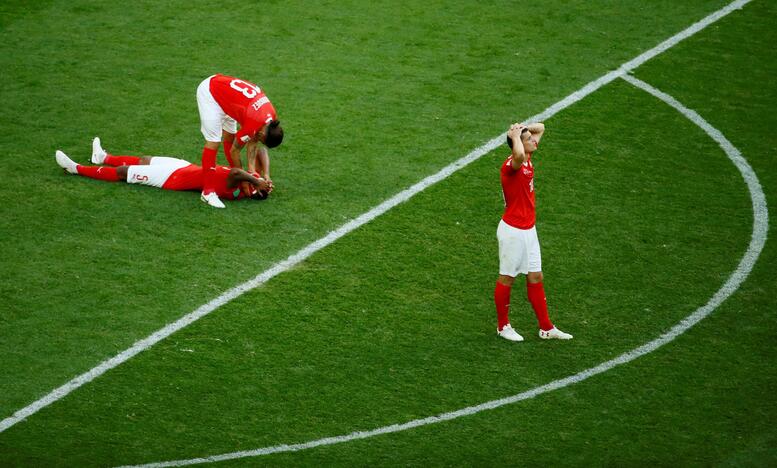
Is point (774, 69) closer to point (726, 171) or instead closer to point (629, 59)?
point (629, 59)

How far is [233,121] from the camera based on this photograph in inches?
472

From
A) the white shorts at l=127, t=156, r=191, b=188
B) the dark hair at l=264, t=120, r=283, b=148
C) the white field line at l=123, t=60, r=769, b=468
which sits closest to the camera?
the white field line at l=123, t=60, r=769, b=468

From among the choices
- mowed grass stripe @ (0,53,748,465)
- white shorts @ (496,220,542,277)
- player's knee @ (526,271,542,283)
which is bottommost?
mowed grass stripe @ (0,53,748,465)

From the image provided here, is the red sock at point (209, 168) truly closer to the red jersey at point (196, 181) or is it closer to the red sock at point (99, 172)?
the red jersey at point (196, 181)

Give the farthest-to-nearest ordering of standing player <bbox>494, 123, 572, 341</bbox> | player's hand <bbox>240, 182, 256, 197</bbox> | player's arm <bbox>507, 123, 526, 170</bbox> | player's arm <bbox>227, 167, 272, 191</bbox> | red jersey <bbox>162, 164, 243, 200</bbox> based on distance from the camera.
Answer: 1. player's hand <bbox>240, 182, 256, 197</bbox>
2. red jersey <bbox>162, 164, 243, 200</bbox>
3. player's arm <bbox>227, 167, 272, 191</bbox>
4. standing player <bbox>494, 123, 572, 341</bbox>
5. player's arm <bbox>507, 123, 526, 170</bbox>

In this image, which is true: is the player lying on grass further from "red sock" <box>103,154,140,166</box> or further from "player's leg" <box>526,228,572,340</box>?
"player's leg" <box>526,228,572,340</box>

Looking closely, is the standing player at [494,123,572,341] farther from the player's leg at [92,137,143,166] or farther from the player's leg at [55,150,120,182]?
the player's leg at [55,150,120,182]

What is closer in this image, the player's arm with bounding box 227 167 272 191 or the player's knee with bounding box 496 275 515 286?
the player's knee with bounding box 496 275 515 286

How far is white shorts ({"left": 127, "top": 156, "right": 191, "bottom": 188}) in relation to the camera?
39.6ft

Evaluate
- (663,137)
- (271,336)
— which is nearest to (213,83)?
(271,336)

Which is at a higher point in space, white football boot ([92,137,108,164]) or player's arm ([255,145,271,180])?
player's arm ([255,145,271,180])

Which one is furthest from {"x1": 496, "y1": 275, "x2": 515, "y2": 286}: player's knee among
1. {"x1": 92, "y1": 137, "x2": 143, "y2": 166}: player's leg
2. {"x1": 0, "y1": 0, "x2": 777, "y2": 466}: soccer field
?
{"x1": 92, "y1": 137, "x2": 143, "y2": 166}: player's leg

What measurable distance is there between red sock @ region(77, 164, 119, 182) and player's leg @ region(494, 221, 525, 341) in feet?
16.3

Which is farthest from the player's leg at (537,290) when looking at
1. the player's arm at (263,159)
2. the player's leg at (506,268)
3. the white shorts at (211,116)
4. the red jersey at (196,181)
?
the white shorts at (211,116)
